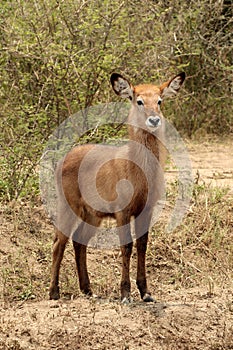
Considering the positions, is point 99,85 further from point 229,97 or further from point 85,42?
point 229,97

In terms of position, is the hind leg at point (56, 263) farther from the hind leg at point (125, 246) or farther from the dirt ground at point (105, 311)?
A: the hind leg at point (125, 246)

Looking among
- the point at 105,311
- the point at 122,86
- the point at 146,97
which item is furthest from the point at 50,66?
the point at 105,311

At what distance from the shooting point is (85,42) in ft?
30.3

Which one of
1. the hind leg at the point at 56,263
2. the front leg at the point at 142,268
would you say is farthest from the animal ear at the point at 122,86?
the hind leg at the point at 56,263

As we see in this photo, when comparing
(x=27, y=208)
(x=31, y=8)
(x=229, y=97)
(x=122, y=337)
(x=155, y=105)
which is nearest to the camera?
(x=122, y=337)

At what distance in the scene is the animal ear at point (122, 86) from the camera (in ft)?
21.6

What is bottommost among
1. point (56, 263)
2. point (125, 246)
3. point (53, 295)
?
point (53, 295)

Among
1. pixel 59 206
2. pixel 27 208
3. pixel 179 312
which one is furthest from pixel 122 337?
pixel 27 208

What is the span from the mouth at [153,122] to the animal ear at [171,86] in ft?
1.50

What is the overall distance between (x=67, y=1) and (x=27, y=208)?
245 centimetres

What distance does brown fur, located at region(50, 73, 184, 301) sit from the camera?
6.41 metres

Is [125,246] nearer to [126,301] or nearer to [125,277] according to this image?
[125,277]

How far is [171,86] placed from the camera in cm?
672

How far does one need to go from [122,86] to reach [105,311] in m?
1.90
